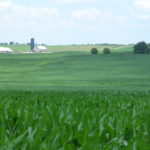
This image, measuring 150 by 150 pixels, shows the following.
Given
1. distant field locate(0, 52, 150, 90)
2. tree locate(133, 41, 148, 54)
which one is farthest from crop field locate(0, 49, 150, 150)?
tree locate(133, 41, 148, 54)

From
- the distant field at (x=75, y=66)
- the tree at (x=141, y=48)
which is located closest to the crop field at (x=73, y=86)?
the distant field at (x=75, y=66)

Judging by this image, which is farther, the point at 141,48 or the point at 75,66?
the point at 141,48

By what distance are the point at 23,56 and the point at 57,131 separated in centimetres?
6019

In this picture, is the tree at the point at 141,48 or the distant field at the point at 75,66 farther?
the tree at the point at 141,48

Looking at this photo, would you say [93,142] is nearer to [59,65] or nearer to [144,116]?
[144,116]

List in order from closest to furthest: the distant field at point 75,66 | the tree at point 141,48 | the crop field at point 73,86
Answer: the crop field at point 73,86 → the distant field at point 75,66 → the tree at point 141,48

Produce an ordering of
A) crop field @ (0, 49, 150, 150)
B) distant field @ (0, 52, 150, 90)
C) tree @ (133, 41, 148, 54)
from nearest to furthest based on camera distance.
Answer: crop field @ (0, 49, 150, 150)
distant field @ (0, 52, 150, 90)
tree @ (133, 41, 148, 54)

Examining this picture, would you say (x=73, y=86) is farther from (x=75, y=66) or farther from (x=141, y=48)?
(x=141, y=48)

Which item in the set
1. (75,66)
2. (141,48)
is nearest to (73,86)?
(75,66)

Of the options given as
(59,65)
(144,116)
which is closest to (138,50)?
(59,65)

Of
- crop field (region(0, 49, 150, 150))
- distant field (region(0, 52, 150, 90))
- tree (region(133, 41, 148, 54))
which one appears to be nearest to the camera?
crop field (region(0, 49, 150, 150))

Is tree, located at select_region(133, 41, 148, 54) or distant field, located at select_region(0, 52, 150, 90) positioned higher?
tree, located at select_region(133, 41, 148, 54)

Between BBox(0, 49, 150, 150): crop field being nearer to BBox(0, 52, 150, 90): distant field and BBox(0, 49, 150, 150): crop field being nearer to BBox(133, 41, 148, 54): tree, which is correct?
BBox(0, 52, 150, 90): distant field

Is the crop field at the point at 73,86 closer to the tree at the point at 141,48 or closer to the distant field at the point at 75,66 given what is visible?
the distant field at the point at 75,66
